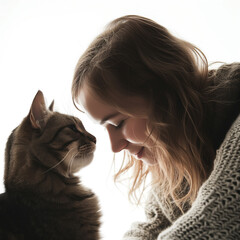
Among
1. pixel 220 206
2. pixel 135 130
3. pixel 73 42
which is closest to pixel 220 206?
pixel 220 206

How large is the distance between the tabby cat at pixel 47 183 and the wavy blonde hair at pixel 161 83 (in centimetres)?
17

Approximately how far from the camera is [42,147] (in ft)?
2.80

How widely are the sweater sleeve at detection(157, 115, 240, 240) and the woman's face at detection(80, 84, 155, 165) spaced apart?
0.29 m

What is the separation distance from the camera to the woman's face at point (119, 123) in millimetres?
949

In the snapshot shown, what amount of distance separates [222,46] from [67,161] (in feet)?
3.62

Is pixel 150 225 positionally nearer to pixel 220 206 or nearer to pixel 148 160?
pixel 148 160

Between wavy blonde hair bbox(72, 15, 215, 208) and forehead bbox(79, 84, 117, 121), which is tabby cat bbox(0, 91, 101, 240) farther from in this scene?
wavy blonde hair bbox(72, 15, 215, 208)

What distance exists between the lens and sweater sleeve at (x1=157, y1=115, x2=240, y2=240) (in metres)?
0.73

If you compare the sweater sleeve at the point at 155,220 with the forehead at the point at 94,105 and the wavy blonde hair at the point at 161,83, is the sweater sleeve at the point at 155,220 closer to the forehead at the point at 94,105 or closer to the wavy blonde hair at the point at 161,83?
the wavy blonde hair at the point at 161,83

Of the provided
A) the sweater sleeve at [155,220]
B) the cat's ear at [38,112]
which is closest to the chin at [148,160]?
the sweater sleeve at [155,220]

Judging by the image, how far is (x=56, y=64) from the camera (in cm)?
130

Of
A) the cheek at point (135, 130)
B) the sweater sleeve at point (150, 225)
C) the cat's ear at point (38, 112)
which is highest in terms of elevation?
the cat's ear at point (38, 112)

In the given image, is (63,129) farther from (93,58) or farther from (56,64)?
(56,64)

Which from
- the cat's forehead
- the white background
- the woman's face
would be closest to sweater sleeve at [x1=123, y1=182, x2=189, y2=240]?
the white background
